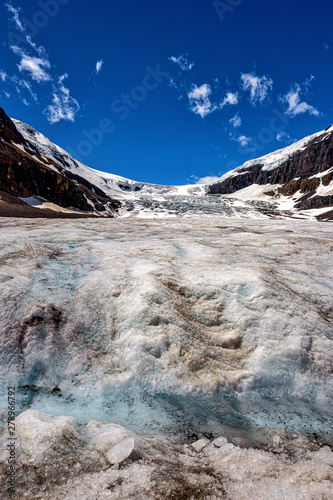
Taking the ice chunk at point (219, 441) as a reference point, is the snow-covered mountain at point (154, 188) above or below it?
above

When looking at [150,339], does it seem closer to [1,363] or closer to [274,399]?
[274,399]

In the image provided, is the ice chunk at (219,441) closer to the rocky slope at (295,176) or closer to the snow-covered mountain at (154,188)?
the snow-covered mountain at (154,188)

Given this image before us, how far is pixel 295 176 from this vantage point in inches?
4823

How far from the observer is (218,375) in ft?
11.9

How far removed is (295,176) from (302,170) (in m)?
4.07

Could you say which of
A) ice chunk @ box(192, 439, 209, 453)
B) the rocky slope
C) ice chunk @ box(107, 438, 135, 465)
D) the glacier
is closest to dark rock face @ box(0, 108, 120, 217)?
the glacier

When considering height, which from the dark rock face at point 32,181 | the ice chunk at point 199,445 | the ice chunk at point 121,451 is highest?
the dark rock face at point 32,181

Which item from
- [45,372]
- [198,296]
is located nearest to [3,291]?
[45,372]

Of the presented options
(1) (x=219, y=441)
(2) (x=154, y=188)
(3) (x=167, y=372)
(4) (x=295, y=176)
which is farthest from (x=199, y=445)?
(2) (x=154, y=188)

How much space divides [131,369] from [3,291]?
9.60 ft

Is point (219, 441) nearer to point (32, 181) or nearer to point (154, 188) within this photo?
point (32, 181)

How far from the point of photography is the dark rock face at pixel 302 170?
110 m

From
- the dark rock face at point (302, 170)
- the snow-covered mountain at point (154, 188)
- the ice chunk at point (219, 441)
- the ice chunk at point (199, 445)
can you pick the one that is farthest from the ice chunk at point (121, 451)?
the dark rock face at point (302, 170)

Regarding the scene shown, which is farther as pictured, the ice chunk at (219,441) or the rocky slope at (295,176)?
the rocky slope at (295,176)
